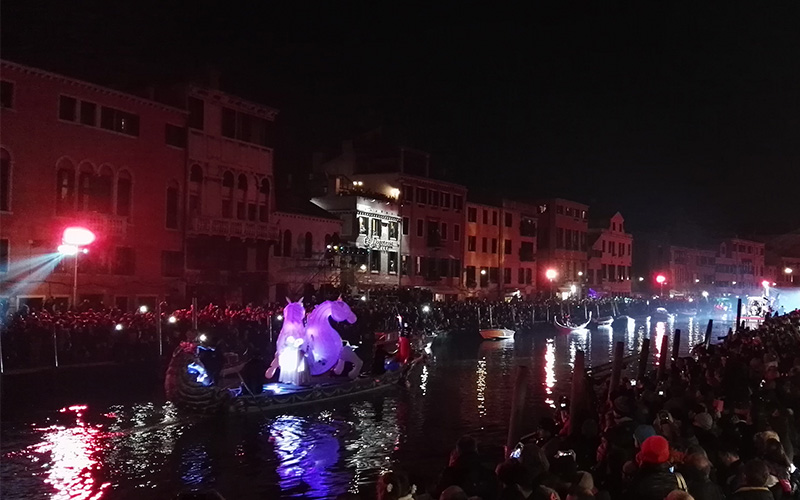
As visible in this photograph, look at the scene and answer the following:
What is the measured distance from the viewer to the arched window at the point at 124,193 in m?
36.3

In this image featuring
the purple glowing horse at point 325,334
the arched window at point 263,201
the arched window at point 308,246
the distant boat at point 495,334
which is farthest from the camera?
the distant boat at point 495,334

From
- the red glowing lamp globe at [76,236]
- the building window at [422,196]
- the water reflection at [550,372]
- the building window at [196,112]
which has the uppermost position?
the building window at [196,112]

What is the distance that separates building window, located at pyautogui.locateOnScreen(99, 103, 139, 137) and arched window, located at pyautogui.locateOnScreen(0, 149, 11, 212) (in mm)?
4655

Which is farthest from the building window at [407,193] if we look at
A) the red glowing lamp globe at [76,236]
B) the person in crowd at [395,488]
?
the person in crowd at [395,488]

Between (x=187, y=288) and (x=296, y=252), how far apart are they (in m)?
8.87

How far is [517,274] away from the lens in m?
72.4

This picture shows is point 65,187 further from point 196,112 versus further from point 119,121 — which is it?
point 196,112

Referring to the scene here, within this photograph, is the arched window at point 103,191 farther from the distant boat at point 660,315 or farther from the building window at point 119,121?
the distant boat at point 660,315

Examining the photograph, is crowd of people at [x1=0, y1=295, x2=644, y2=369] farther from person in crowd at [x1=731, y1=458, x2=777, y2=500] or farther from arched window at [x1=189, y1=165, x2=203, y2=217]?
person in crowd at [x1=731, y1=458, x2=777, y2=500]

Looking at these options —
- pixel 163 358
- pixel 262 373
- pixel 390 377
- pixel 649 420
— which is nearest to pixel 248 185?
pixel 163 358

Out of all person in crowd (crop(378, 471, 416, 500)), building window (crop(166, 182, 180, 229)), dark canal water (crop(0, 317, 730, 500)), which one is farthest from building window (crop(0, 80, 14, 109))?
person in crowd (crop(378, 471, 416, 500))

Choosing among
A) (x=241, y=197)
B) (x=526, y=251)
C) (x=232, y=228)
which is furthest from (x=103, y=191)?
(x=526, y=251)

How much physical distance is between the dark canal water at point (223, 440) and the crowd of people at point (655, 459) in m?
1.22

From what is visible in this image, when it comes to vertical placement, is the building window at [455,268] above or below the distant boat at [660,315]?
above
